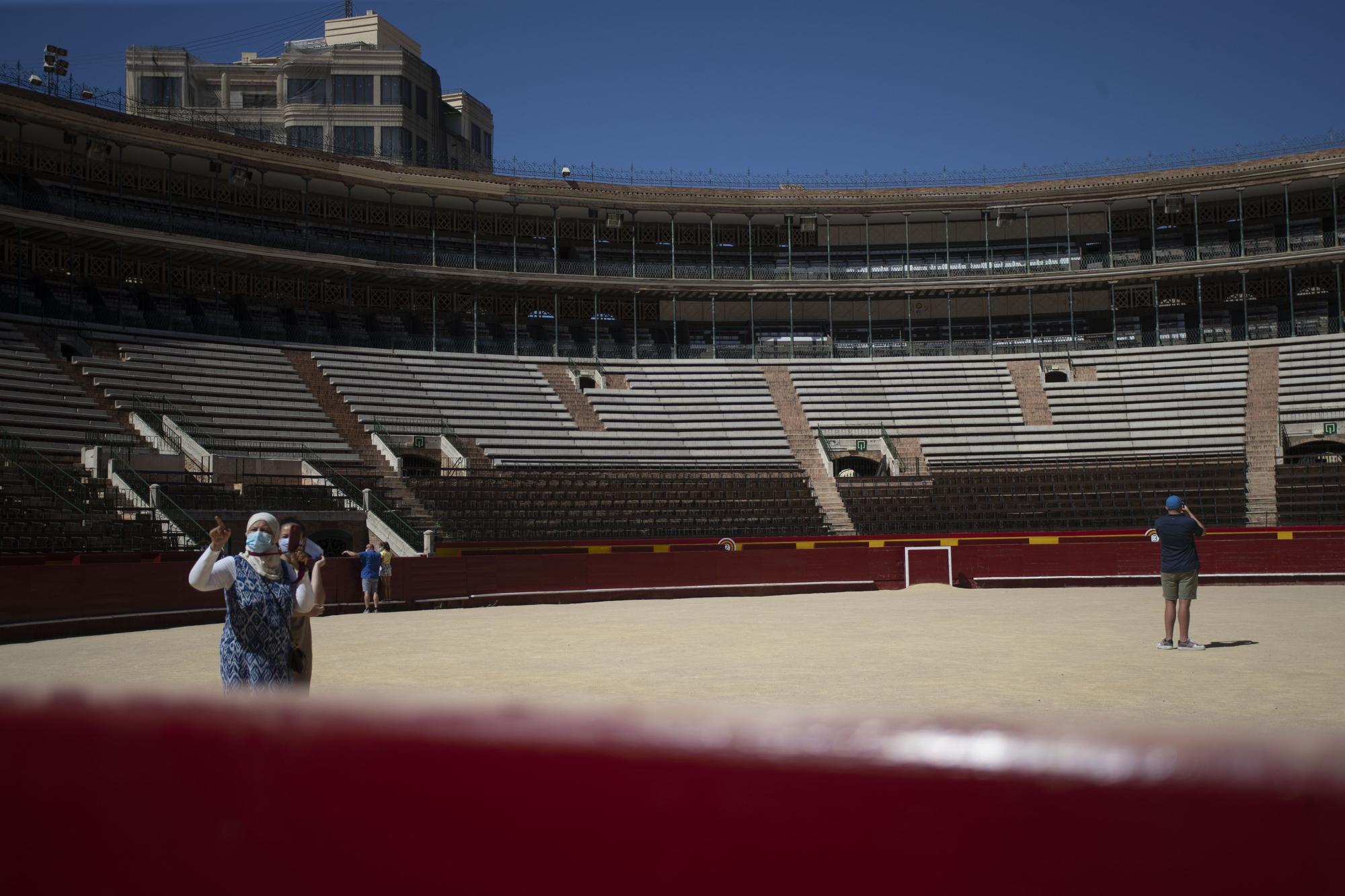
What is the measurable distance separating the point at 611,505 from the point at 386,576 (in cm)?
1061

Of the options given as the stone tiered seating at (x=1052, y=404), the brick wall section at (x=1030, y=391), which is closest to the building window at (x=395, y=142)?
the stone tiered seating at (x=1052, y=404)

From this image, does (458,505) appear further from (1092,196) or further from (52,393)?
(1092,196)

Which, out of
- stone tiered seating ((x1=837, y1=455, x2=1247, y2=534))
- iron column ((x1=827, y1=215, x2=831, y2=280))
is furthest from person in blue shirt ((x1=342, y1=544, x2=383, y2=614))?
iron column ((x1=827, y1=215, x2=831, y2=280))

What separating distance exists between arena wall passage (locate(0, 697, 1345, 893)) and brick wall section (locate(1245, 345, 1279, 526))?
113 ft

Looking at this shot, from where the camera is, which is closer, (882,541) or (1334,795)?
(1334,795)

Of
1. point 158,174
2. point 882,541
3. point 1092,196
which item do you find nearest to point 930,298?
point 1092,196

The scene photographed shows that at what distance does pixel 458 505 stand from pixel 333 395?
28.0 ft

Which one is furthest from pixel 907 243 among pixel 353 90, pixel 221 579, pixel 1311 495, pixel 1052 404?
pixel 221 579

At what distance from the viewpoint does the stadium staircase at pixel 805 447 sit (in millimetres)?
35000

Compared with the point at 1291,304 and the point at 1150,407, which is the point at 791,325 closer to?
the point at 1150,407

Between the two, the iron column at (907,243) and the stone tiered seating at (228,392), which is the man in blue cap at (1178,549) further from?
the iron column at (907,243)

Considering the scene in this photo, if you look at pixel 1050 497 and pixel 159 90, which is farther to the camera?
pixel 159 90

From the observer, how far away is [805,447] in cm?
3991

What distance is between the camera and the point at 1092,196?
45.3 m
